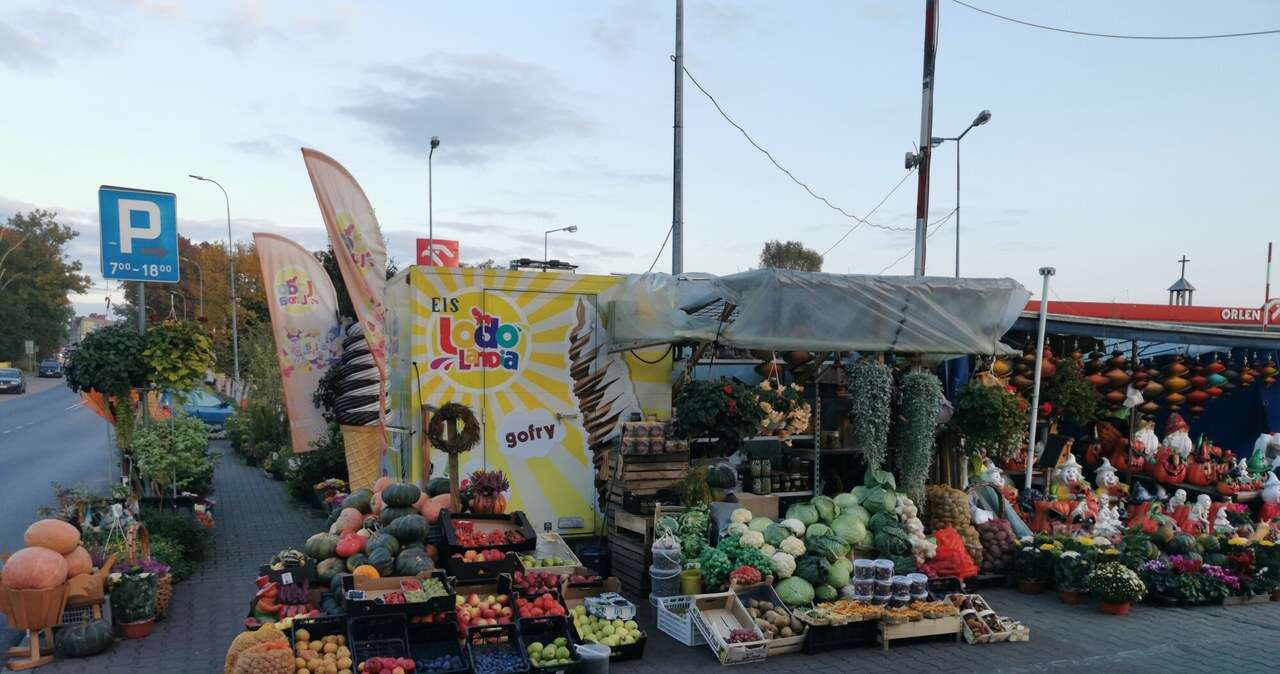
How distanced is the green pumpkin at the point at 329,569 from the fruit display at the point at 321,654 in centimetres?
122

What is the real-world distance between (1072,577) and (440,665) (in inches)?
249

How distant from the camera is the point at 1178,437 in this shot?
11062 millimetres

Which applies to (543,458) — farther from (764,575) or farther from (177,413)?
(177,413)

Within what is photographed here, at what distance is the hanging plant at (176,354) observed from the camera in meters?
9.11

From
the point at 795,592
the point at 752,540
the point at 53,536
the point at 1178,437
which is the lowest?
the point at 795,592

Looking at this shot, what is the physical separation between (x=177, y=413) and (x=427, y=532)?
17.0 ft

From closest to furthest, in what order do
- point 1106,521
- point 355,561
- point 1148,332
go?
1. point 355,561
2. point 1106,521
3. point 1148,332

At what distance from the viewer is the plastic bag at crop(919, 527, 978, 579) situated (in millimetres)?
8211

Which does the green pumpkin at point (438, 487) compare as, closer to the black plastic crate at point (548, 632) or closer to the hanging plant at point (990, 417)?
the black plastic crate at point (548, 632)

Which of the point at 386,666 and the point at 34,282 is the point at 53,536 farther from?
the point at 34,282

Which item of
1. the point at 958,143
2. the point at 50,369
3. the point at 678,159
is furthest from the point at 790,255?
the point at 50,369

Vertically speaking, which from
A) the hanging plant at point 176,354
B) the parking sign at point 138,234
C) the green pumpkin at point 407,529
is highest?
the parking sign at point 138,234

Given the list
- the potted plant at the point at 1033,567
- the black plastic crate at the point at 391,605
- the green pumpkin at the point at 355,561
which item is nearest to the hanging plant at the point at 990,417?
the potted plant at the point at 1033,567

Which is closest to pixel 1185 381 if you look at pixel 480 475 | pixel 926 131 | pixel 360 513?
pixel 926 131
